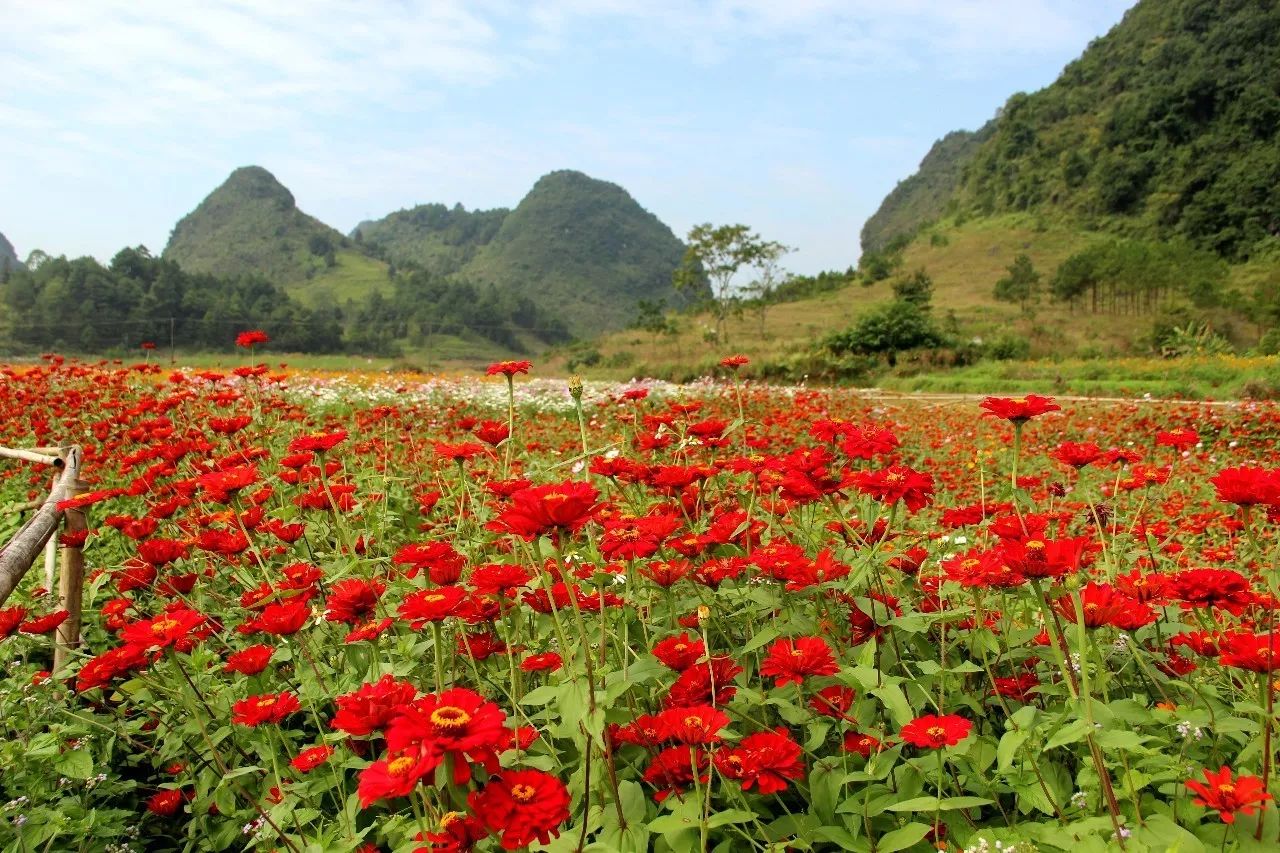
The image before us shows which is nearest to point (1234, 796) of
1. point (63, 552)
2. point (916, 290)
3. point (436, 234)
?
point (63, 552)

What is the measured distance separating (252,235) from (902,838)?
106338 mm

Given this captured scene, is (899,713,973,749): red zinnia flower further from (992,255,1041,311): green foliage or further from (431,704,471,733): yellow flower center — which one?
(992,255,1041,311): green foliage

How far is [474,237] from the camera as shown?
4764 inches

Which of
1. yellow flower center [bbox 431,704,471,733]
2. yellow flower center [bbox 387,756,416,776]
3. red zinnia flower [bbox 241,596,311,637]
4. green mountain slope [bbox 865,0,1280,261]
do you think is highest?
green mountain slope [bbox 865,0,1280,261]

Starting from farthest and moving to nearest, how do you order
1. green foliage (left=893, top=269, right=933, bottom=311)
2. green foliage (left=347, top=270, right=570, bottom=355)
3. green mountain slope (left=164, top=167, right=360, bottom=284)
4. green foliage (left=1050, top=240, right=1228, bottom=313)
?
1. green mountain slope (left=164, top=167, right=360, bottom=284)
2. green foliage (left=347, top=270, right=570, bottom=355)
3. green foliage (left=1050, top=240, right=1228, bottom=313)
4. green foliage (left=893, top=269, right=933, bottom=311)

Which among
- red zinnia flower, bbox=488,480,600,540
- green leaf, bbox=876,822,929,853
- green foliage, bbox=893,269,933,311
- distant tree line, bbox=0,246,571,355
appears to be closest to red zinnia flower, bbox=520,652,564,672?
red zinnia flower, bbox=488,480,600,540

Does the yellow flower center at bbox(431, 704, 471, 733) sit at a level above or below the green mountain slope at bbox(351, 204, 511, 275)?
below

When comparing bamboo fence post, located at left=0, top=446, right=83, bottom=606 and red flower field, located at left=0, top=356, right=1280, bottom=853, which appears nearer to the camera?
red flower field, located at left=0, top=356, right=1280, bottom=853

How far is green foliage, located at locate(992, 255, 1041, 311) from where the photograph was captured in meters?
34.1

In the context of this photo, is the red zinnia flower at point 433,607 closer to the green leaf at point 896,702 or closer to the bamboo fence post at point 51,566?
the green leaf at point 896,702

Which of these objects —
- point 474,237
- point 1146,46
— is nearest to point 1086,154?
point 1146,46

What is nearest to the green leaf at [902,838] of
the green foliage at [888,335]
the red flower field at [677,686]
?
the red flower field at [677,686]

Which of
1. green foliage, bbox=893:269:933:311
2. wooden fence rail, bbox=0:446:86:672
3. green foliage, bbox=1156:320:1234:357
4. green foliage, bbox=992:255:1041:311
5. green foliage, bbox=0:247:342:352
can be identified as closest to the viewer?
wooden fence rail, bbox=0:446:86:672

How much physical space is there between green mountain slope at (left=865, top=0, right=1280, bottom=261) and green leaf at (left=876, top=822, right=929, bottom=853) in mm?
51586
